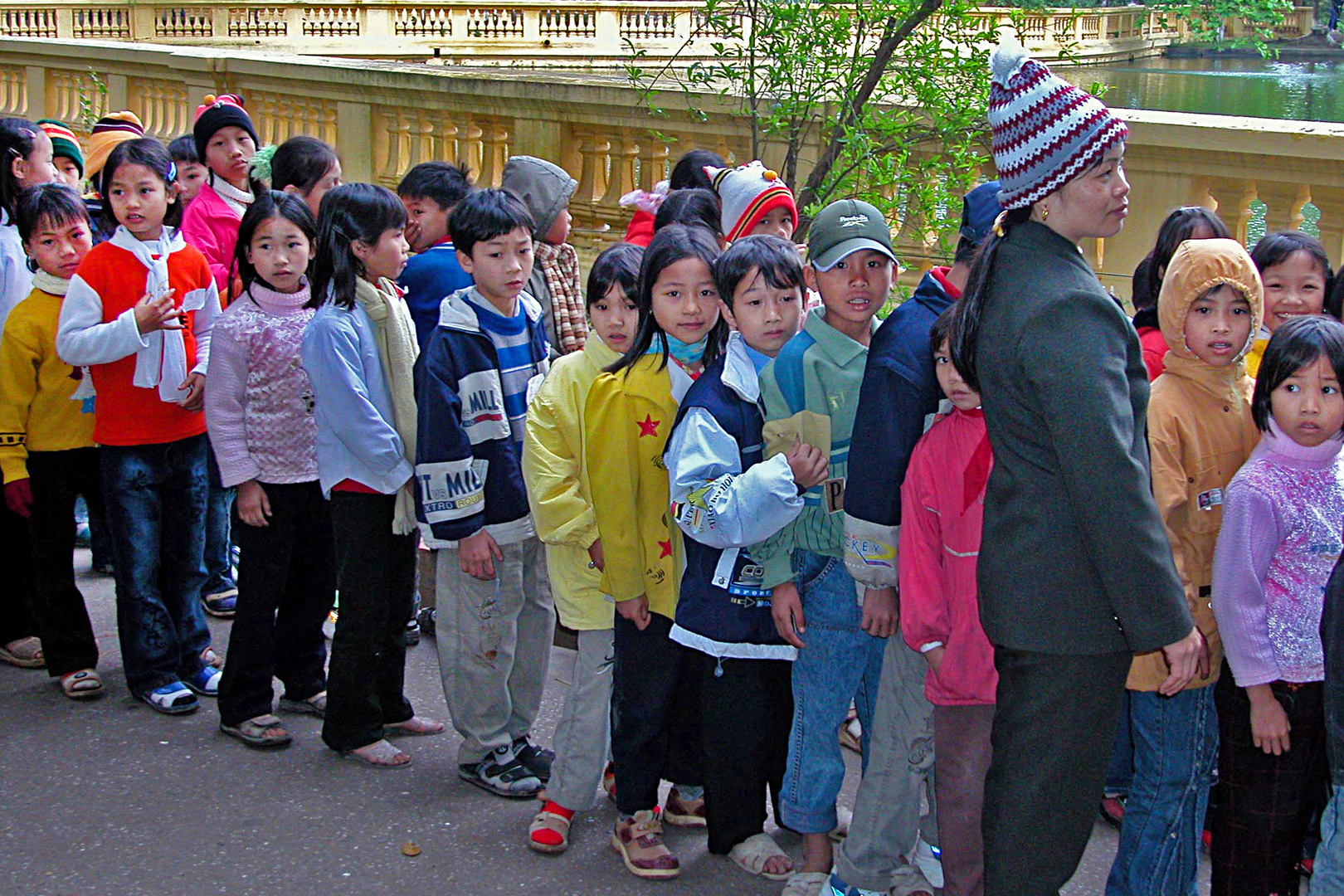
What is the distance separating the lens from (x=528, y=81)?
8672mm

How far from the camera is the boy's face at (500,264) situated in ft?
13.7

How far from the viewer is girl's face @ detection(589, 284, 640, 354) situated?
4082 mm

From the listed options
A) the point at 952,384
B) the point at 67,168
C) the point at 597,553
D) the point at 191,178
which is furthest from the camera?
the point at 67,168

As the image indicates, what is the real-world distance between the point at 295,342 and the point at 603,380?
1.27m

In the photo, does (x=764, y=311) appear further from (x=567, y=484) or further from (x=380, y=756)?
(x=380, y=756)

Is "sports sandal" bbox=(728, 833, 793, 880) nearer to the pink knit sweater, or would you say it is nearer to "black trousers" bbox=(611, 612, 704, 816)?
"black trousers" bbox=(611, 612, 704, 816)

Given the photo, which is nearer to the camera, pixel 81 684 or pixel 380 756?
pixel 380 756

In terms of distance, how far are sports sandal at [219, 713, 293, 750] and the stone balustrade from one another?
3286 mm

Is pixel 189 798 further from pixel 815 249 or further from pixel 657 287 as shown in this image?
pixel 815 249

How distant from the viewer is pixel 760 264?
11.8 ft

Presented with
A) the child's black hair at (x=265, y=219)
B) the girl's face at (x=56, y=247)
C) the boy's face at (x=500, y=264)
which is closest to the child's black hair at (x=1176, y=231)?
the boy's face at (x=500, y=264)

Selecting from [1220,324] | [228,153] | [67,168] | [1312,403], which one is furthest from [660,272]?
[67,168]

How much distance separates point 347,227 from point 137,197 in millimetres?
941

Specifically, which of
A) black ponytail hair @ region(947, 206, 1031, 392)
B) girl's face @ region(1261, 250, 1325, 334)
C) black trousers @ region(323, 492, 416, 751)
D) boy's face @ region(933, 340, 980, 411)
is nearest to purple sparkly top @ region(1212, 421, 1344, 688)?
boy's face @ region(933, 340, 980, 411)
